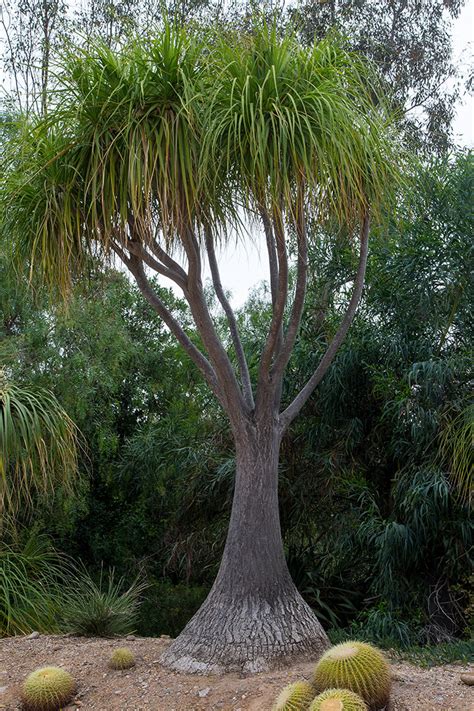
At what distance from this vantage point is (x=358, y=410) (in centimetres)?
688

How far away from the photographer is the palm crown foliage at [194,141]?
4.24m

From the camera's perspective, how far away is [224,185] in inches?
179

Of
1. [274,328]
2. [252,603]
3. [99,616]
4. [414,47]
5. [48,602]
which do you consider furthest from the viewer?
[414,47]

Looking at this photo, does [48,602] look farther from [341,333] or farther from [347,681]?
[347,681]

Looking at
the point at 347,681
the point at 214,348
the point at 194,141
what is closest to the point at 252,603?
the point at 347,681

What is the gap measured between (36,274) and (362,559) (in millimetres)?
3456

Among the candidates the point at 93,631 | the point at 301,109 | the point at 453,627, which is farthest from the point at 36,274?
the point at 453,627

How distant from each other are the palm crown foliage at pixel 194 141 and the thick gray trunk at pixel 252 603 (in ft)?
5.13

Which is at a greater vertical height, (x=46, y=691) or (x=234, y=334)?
(x=234, y=334)

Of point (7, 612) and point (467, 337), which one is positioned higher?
point (467, 337)

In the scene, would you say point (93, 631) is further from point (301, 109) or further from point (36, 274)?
point (301, 109)

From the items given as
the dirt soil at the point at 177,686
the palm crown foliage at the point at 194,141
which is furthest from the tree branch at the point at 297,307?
the dirt soil at the point at 177,686

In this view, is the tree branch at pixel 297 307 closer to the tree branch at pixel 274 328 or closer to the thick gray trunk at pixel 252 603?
the tree branch at pixel 274 328

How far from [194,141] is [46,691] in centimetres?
309
